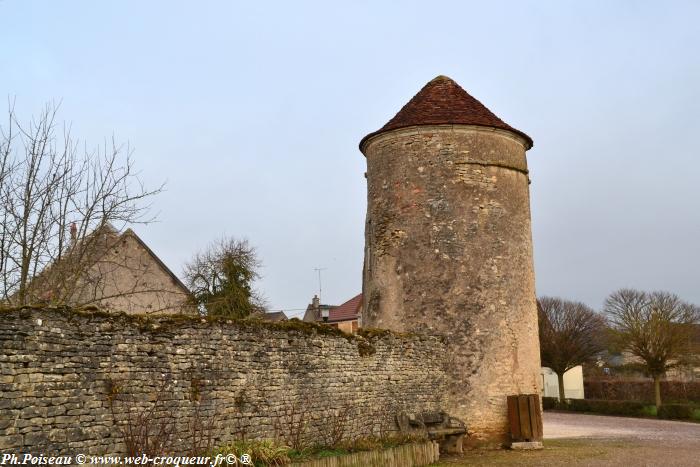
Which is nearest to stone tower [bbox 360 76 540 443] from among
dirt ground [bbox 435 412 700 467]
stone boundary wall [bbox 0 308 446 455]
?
dirt ground [bbox 435 412 700 467]

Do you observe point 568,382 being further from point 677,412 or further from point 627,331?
point 677,412

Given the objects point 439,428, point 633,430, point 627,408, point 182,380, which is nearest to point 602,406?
point 627,408

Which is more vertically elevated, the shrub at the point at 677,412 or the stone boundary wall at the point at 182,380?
the stone boundary wall at the point at 182,380

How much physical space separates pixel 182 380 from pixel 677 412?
25.0 metres

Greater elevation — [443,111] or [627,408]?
[443,111]

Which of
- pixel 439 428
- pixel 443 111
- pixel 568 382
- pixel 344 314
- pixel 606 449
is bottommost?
pixel 606 449

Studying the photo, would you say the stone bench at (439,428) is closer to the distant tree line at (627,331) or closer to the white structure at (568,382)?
the distant tree line at (627,331)

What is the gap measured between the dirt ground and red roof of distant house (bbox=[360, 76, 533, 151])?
7367mm

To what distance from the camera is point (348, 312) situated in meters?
42.4

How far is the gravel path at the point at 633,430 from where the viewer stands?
63.9 feet

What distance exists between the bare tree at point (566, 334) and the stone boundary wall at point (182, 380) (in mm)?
27362

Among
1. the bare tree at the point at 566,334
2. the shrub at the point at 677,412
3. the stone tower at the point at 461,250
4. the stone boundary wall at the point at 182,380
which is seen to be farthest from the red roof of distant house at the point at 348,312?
the stone boundary wall at the point at 182,380

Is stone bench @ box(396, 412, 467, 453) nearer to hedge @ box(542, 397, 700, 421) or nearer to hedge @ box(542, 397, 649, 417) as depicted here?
hedge @ box(542, 397, 700, 421)

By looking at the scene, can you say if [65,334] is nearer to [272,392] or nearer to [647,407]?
[272,392]
